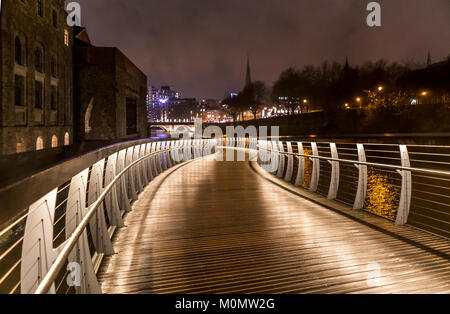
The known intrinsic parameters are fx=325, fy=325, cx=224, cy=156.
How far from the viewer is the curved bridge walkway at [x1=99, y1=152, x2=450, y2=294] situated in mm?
3070

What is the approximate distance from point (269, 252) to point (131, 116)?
45734mm

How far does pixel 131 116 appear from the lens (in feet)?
154

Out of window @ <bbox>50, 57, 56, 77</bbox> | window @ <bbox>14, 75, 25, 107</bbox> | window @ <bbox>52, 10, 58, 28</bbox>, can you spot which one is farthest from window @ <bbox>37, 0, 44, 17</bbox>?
window @ <bbox>14, 75, 25, 107</bbox>

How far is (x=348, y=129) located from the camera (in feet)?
158

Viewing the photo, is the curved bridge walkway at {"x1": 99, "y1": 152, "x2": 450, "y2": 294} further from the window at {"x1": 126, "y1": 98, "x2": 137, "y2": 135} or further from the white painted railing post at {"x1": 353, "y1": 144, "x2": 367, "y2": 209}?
the window at {"x1": 126, "y1": 98, "x2": 137, "y2": 135}

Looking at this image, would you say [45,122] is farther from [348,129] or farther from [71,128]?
[348,129]

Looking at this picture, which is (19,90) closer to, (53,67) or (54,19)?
(53,67)

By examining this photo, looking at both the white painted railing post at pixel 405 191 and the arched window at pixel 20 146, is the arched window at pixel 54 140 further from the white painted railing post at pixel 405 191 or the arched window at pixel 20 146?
the white painted railing post at pixel 405 191

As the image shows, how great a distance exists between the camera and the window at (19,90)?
28047 millimetres

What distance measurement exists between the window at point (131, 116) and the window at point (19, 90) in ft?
55.1

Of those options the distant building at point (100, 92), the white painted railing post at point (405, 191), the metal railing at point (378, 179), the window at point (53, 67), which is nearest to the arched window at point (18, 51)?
the window at point (53, 67)

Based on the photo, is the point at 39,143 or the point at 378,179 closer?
the point at 378,179

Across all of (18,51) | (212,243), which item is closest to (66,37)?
(18,51)
